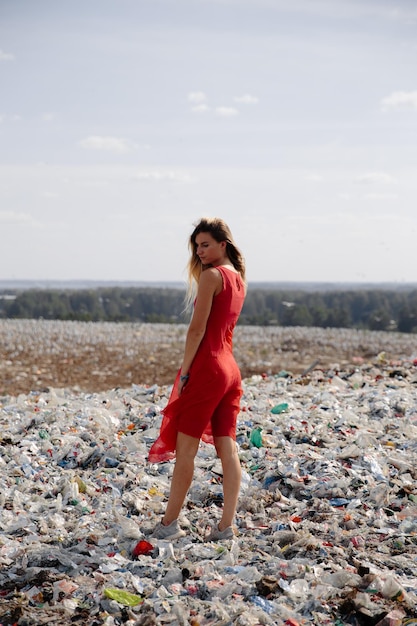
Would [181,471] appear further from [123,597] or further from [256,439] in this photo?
[256,439]

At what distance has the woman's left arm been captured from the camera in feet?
A: 11.4

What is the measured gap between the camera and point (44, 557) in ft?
11.6

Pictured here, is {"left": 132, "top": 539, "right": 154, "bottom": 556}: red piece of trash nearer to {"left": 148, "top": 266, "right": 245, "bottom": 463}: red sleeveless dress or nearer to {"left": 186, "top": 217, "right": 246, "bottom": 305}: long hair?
{"left": 148, "top": 266, "right": 245, "bottom": 463}: red sleeveless dress

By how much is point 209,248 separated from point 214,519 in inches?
66.4

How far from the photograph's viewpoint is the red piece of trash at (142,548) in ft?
11.7

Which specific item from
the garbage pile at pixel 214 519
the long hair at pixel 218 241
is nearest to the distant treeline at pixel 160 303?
the garbage pile at pixel 214 519

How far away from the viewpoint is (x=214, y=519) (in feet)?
13.2

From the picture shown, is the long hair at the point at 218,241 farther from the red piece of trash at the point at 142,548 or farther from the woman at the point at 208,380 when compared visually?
the red piece of trash at the point at 142,548

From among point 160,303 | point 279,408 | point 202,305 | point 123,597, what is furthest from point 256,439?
point 160,303

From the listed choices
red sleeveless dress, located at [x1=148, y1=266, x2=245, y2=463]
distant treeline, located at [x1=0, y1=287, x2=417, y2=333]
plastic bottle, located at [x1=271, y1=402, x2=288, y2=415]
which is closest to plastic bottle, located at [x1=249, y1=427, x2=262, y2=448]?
plastic bottle, located at [x1=271, y1=402, x2=288, y2=415]

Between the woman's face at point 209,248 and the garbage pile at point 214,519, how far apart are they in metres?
1.60

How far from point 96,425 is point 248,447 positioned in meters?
1.44

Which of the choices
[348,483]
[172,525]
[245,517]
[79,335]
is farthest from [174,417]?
[79,335]

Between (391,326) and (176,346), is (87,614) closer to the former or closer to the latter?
(176,346)
